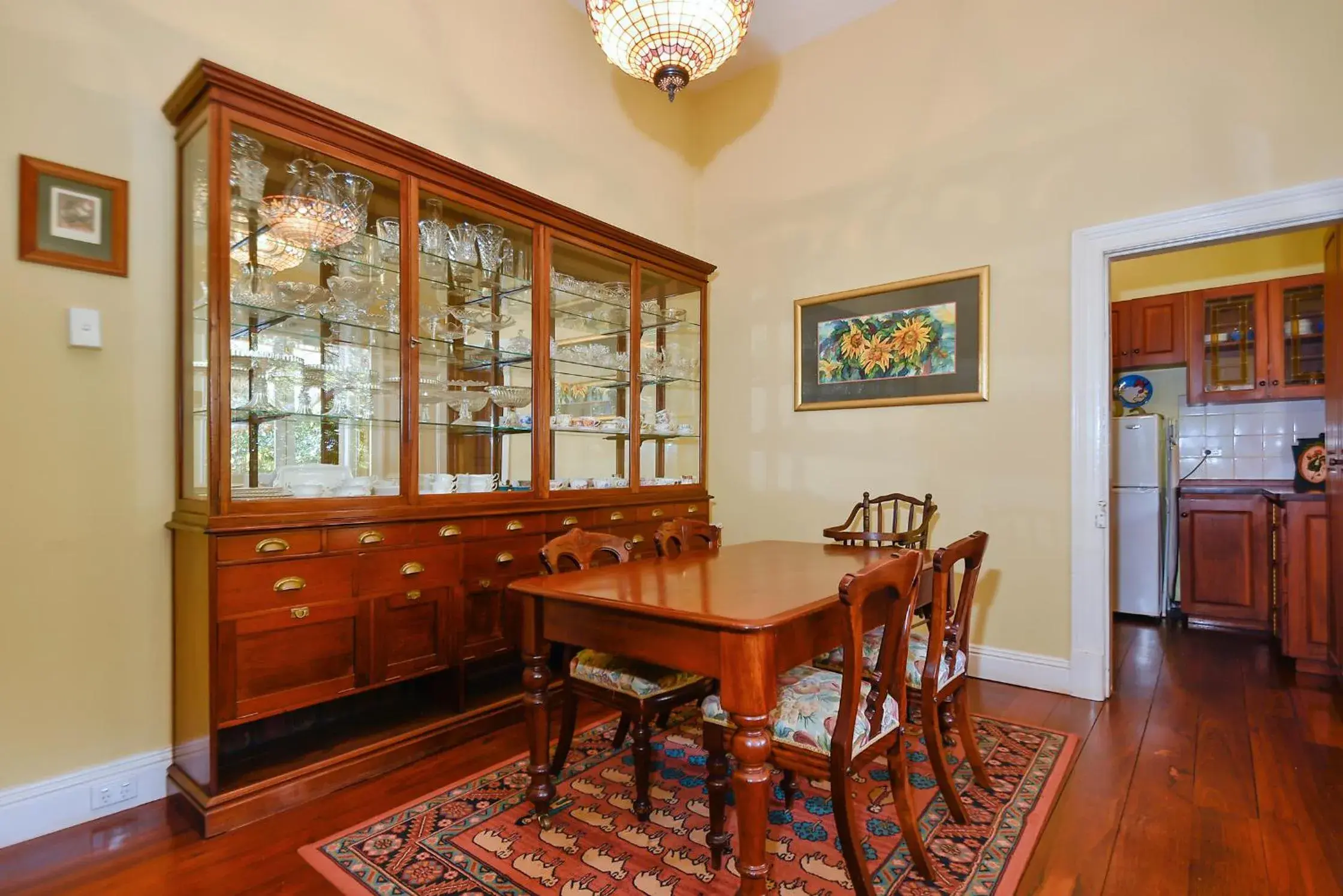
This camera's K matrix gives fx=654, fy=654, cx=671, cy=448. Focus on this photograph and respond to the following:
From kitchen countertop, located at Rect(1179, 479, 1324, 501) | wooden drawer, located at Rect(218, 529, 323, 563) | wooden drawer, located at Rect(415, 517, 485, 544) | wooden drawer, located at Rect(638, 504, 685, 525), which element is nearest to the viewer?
wooden drawer, located at Rect(218, 529, 323, 563)

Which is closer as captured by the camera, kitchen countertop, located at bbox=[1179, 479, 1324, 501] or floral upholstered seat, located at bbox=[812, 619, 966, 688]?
floral upholstered seat, located at bbox=[812, 619, 966, 688]

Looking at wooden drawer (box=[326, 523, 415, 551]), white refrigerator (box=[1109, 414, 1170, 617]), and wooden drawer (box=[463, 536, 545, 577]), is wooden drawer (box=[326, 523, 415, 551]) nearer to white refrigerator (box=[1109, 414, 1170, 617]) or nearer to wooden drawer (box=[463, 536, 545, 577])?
wooden drawer (box=[463, 536, 545, 577])

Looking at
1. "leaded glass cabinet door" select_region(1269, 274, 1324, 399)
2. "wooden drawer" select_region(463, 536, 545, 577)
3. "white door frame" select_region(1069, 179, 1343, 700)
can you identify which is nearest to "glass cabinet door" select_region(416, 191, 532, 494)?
"wooden drawer" select_region(463, 536, 545, 577)

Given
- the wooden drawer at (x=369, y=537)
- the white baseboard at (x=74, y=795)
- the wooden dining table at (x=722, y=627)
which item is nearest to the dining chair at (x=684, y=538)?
the wooden dining table at (x=722, y=627)

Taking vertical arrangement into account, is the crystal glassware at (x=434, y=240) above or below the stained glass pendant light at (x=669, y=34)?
below

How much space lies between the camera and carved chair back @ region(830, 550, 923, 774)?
4.59ft

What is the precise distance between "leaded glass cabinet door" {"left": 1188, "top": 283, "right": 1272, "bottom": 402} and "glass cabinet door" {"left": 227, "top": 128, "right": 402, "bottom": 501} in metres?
5.07

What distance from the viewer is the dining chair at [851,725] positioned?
145cm

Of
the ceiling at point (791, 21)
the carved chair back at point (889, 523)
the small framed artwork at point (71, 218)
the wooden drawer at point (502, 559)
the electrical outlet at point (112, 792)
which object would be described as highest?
the ceiling at point (791, 21)

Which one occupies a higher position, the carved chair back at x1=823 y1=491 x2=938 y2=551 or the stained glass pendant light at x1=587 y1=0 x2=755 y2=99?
the stained glass pendant light at x1=587 y1=0 x2=755 y2=99

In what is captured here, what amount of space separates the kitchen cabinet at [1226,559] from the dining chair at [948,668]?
318 centimetres

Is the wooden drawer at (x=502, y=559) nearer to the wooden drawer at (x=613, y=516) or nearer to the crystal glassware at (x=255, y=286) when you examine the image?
the wooden drawer at (x=613, y=516)

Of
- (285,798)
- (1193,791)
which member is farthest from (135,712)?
(1193,791)

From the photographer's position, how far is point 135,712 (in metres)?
2.15
